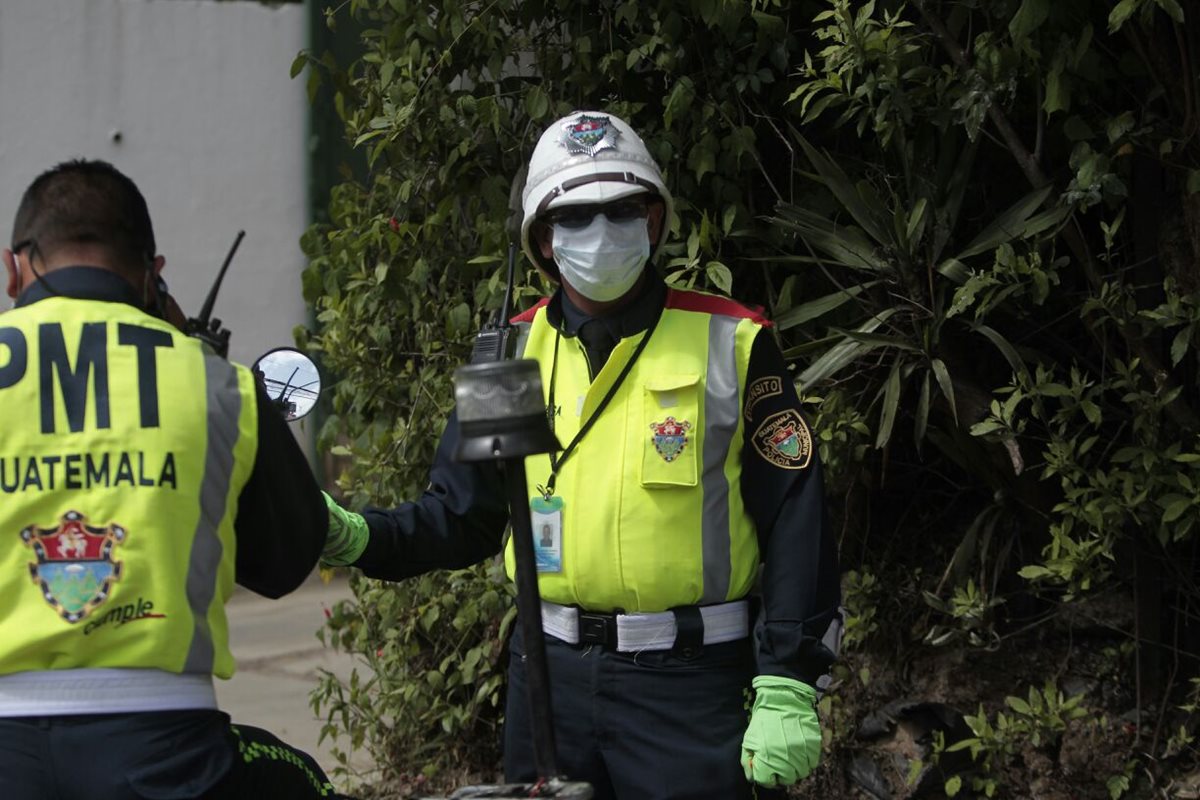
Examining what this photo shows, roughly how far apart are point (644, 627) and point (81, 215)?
4.15 feet

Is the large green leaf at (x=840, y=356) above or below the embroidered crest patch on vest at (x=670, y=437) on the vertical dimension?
above

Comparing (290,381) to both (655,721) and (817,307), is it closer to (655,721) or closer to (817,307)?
(655,721)

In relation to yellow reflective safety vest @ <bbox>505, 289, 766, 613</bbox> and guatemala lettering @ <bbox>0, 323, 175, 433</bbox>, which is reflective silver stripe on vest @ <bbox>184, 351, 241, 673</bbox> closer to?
guatemala lettering @ <bbox>0, 323, 175, 433</bbox>

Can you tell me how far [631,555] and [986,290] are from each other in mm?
1515

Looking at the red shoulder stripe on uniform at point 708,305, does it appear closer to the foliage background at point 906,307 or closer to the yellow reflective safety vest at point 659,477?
the yellow reflective safety vest at point 659,477

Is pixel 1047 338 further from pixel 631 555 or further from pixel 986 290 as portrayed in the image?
pixel 631 555

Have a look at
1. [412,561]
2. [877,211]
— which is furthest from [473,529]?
[877,211]

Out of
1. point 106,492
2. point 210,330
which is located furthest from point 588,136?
point 106,492

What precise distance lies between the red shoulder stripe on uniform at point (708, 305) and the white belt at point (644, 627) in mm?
580

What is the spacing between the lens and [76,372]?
Answer: 7.45ft

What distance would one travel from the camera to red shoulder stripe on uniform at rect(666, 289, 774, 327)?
3070 mm

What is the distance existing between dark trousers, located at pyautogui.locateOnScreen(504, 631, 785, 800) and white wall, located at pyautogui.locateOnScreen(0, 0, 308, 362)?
6074mm

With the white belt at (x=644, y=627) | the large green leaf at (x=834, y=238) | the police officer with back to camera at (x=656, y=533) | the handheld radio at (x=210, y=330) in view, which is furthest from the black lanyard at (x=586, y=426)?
the large green leaf at (x=834, y=238)

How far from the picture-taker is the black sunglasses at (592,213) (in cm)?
301
